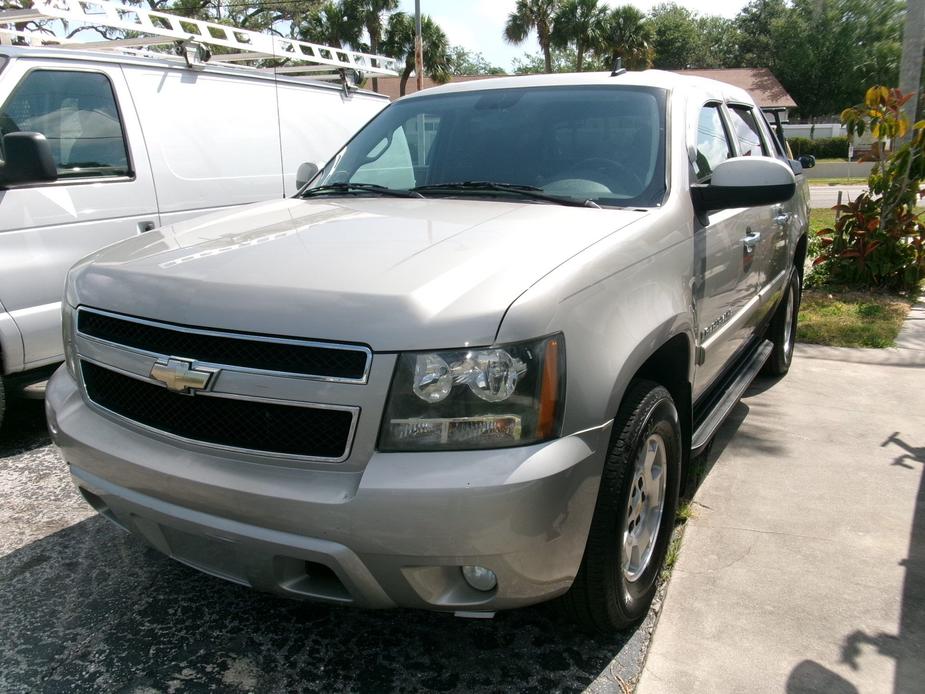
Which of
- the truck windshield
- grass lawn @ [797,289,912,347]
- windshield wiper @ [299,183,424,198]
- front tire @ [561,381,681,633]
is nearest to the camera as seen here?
front tire @ [561,381,681,633]

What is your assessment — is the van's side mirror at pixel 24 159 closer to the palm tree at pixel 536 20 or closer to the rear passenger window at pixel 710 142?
the rear passenger window at pixel 710 142

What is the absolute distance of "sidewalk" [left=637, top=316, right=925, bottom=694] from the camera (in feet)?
7.98

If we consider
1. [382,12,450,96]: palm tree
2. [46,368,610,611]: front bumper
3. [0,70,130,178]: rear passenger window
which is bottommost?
[46,368,610,611]: front bumper

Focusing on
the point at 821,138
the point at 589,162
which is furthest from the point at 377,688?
the point at 821,138

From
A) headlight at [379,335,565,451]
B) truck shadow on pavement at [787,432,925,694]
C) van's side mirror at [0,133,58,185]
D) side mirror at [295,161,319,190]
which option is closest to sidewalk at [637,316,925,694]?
truck shadow on pavement at [787,432,925,694]

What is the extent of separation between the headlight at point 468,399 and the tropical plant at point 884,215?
6785mm

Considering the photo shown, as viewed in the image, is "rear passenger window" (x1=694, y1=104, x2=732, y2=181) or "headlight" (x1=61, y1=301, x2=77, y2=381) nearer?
"headlight" (x1=61, y1=301, x2=77, y2=381)

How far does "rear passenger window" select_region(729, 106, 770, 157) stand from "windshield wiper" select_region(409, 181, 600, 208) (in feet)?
5.06

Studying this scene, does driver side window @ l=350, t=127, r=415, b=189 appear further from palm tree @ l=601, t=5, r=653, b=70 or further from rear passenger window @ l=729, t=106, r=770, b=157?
palm tree @ l=601, t=5, r=653, b=70

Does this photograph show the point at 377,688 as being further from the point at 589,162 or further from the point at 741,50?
the point at 741,50

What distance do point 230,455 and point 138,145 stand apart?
3245 mm

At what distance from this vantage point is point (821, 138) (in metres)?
42.3

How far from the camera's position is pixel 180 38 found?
4.96 meters

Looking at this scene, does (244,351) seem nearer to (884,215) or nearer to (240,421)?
(240,421)
